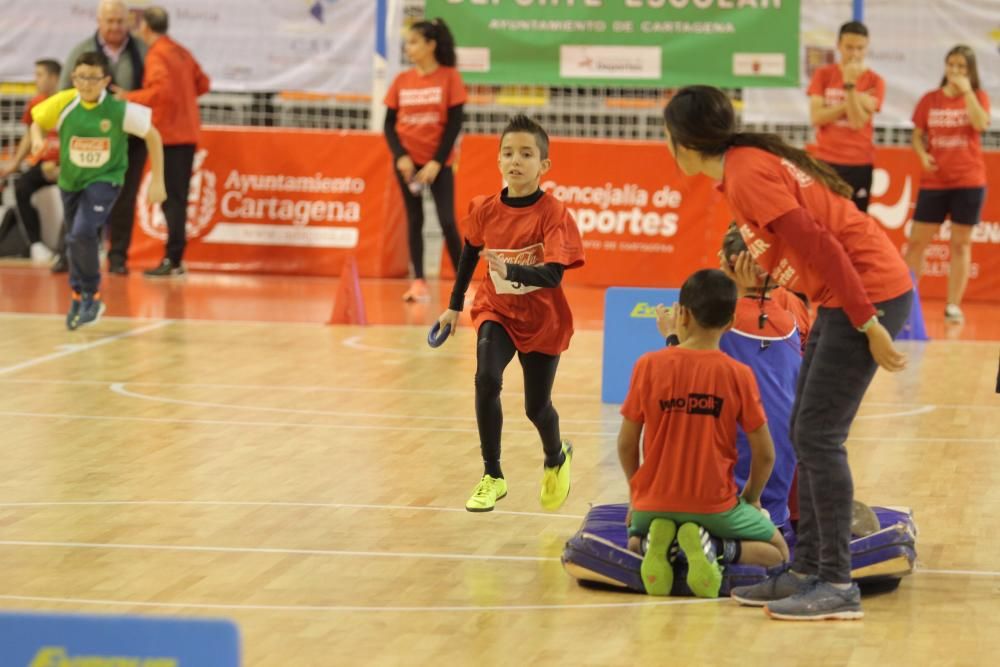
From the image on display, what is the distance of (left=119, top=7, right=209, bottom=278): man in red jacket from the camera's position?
48.6 feet

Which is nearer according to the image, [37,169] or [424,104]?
[424,104]

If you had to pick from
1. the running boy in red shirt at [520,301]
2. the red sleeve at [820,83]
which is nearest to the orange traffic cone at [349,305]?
the red sleeve at [820,83]

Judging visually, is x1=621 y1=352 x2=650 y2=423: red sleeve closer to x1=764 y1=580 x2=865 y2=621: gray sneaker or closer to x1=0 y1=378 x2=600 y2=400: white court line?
x1=764 y1=580 x2=865 y2=621: gray sneaker

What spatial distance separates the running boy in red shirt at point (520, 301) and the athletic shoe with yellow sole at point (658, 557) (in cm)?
128

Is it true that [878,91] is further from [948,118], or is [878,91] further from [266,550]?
[266,550]

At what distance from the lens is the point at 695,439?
218 inches

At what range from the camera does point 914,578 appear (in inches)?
233

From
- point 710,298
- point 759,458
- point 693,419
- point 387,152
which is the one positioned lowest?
point 759,458

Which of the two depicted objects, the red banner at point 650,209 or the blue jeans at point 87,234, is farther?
the red banner at point 650,209

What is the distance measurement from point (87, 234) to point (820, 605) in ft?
24.7

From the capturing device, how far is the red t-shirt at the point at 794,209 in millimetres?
5098

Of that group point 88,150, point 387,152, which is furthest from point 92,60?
point 387,152

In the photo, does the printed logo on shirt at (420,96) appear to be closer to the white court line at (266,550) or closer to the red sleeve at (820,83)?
the red sleeve at (820,83)

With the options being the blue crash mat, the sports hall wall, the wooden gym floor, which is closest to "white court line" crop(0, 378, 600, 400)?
the wooden gym floor
